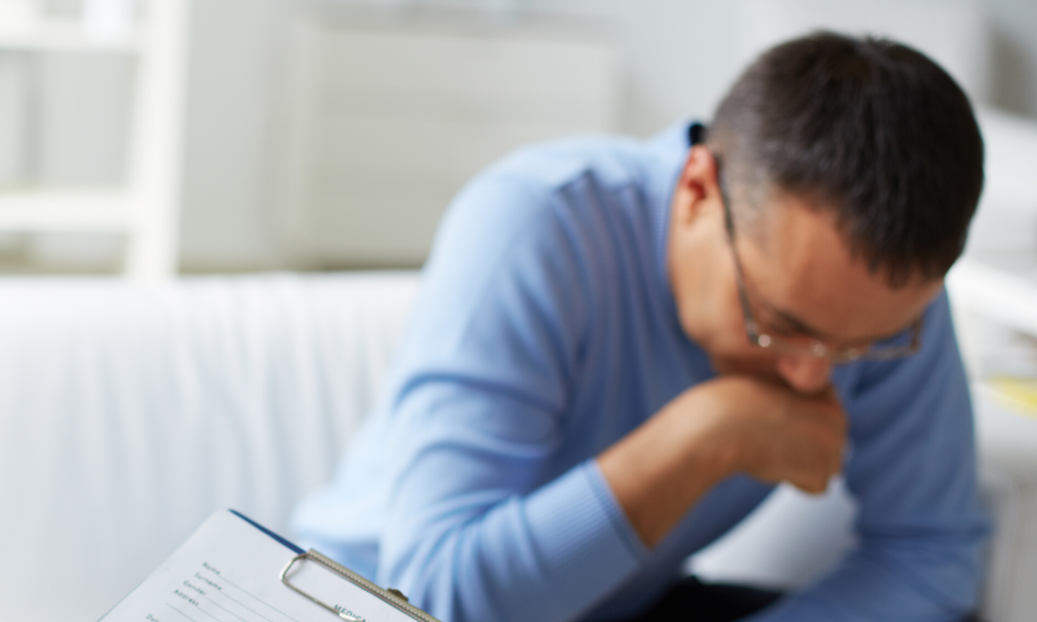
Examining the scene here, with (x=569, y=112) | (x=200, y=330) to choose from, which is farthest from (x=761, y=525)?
(x=569, y=112)

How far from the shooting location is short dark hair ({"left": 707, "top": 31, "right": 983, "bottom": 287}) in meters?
0.64

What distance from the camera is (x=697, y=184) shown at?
778 millimetres

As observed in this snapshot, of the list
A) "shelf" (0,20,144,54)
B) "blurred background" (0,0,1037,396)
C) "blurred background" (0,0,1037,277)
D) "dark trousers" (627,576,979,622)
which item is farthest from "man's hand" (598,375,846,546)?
"blurred background" (0,0,1037,277)

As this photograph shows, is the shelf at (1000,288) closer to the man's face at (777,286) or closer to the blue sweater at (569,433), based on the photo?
the blue sweater at (569,433)

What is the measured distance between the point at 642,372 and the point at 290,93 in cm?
252

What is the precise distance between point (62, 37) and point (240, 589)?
225 cm

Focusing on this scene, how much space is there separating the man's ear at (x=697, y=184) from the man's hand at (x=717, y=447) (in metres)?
0.13

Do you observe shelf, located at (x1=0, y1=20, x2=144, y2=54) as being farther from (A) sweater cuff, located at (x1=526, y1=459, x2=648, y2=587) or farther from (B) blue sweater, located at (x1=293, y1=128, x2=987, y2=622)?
(A) sweater cuff, located at (x1=526, y1=459, x2=648, y2=587)

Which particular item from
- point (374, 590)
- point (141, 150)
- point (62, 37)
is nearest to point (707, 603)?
point (374, 590)

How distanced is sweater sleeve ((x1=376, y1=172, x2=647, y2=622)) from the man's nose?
17 cm

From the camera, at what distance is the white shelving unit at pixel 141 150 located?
7.61ft

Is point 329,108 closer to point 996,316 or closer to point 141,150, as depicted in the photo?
point 141,150

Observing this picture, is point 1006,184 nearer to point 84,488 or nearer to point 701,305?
point 701,305

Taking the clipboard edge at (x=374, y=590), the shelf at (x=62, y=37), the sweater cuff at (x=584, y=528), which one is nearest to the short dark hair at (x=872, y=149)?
the sweater cuff at (x=584, y=528)
